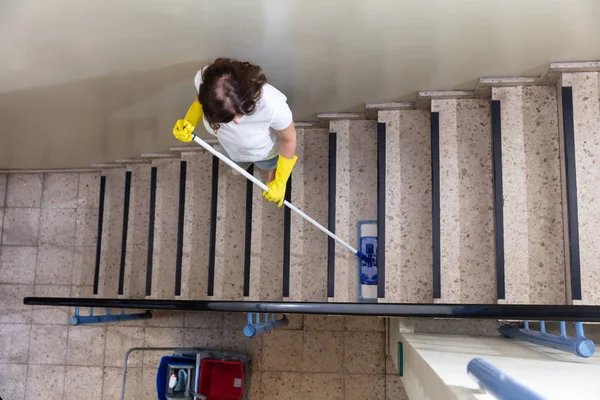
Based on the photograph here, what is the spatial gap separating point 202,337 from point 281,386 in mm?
800

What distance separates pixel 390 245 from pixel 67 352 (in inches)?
132

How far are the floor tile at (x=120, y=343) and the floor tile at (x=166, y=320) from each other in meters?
0.14

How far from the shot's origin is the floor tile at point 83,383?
4.44 metres

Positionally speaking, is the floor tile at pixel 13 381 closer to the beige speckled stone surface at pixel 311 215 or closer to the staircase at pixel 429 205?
the staircase at pixel 429 205

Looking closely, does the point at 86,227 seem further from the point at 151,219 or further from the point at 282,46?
the point at 282,46

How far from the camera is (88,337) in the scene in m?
4.53

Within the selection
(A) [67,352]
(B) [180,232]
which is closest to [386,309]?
(B) [180,232]

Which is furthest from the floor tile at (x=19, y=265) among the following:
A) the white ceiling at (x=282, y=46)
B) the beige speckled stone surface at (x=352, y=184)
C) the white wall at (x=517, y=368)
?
the white wall at (x=517, y=368)

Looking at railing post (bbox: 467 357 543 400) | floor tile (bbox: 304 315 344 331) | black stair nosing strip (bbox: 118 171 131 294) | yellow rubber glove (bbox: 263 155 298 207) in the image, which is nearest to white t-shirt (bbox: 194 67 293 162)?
yellow rubber glove (bbox: 263 155 298 207)

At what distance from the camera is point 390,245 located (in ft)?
9.38

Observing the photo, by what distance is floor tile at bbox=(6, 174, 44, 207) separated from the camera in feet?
15.9

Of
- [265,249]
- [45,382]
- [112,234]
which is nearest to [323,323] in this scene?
[265,249]

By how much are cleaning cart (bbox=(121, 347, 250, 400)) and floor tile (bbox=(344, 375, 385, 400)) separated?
0.83 meters

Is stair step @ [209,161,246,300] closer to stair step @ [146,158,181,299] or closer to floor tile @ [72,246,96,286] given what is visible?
stair step @ [146,158,181,299]
